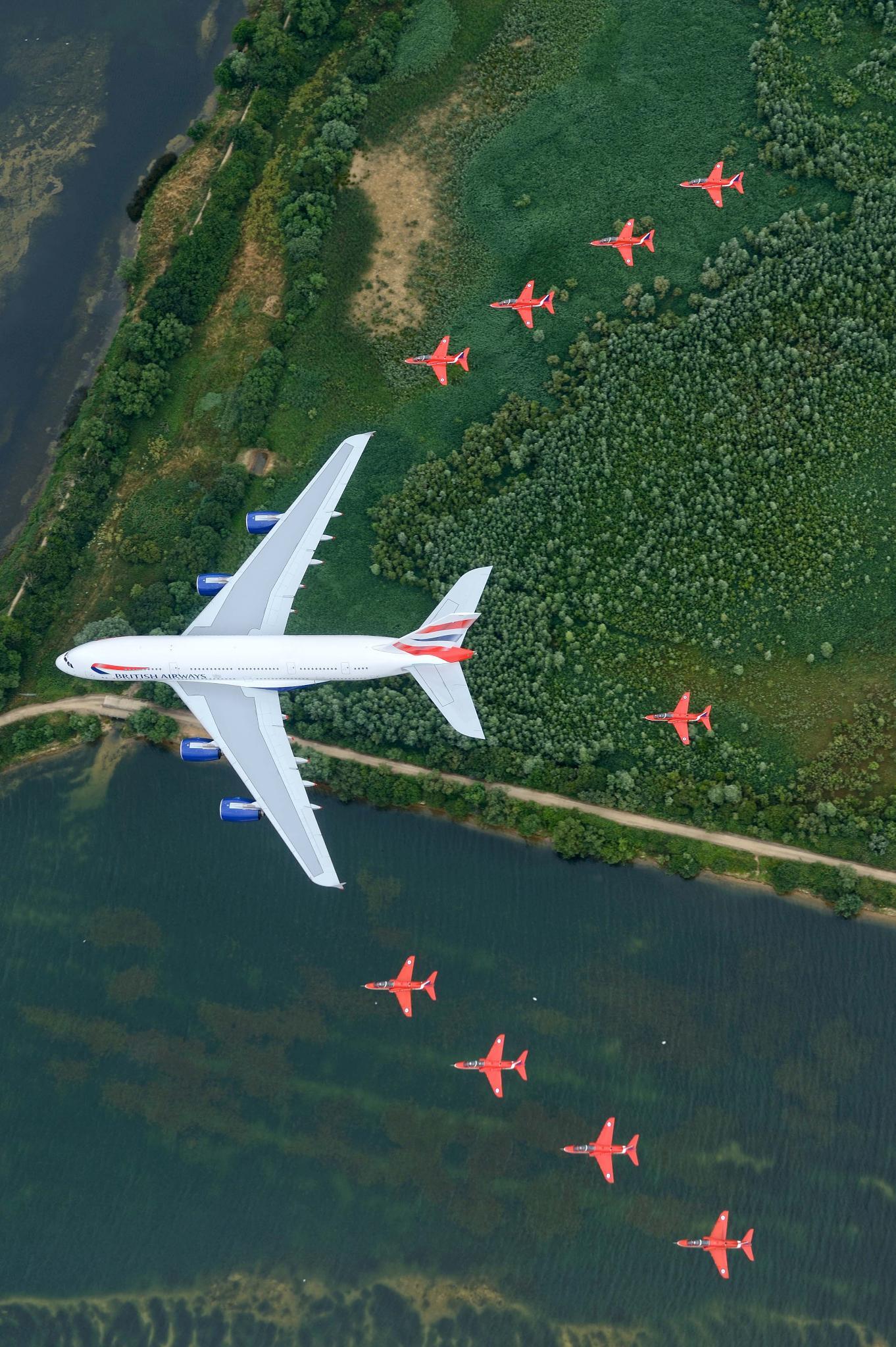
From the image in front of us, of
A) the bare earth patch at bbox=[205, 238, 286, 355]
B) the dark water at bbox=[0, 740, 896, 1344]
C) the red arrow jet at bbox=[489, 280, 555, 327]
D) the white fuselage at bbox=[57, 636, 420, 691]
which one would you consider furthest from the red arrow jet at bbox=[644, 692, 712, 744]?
the bare earth patch at bbox=[205, 238, 286, 355]

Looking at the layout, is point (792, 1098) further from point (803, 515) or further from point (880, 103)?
point (880, 103)

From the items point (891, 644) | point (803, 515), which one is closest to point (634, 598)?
point (803, 515)

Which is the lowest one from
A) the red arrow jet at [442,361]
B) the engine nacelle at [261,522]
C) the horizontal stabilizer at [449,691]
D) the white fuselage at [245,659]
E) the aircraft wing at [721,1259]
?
the aircraft wing at [721,1259]

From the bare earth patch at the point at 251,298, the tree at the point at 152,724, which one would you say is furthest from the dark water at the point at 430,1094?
the bare earth patch at the point at 251,298

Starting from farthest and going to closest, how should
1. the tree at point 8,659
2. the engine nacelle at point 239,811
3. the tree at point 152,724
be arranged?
the tree at point 8,659 < the tree at point 152,724 < the engine nacelle at point 239,811

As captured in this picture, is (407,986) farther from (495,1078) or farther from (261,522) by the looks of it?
(261,522)

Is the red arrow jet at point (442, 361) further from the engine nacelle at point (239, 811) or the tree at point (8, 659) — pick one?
the tree at point (8, 659)
